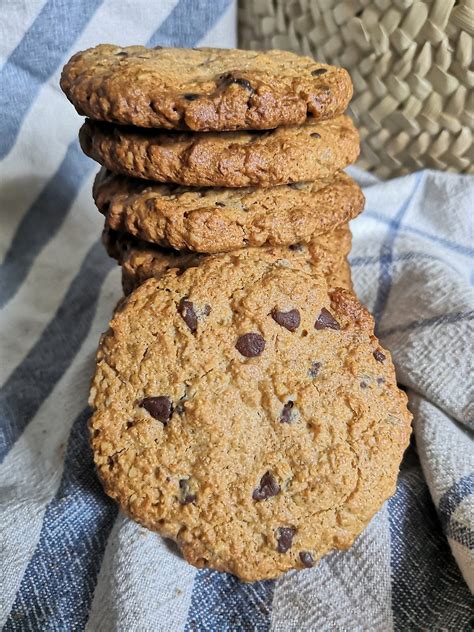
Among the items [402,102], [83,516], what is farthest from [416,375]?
[402,102]

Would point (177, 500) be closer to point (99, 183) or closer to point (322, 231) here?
point (322, 231)

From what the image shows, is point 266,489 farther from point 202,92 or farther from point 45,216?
point 45,216

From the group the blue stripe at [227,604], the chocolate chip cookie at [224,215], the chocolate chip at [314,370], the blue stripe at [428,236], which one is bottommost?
the blue stripe at [227,604]

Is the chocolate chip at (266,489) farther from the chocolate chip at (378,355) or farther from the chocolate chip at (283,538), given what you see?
the chocolate chip at (378,355)

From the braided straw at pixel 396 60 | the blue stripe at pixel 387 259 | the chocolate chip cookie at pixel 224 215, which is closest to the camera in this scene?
the chocolate chip cookie at pixel 224 215

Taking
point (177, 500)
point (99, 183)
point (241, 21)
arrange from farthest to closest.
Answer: point (241, 21), point (99, 183), point (177, 500)

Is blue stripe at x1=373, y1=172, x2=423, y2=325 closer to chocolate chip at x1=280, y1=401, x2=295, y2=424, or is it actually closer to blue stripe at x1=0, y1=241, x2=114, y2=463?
chocolate chip at x1=280, y1=401, x2=295, y2=424

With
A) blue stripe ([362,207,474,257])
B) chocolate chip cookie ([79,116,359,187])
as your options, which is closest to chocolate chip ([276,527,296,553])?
chocolate chip cookie ([79,116,359,187])

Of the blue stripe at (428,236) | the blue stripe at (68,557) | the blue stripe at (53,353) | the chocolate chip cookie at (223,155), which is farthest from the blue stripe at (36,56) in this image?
the blue stripe at (68,557)
